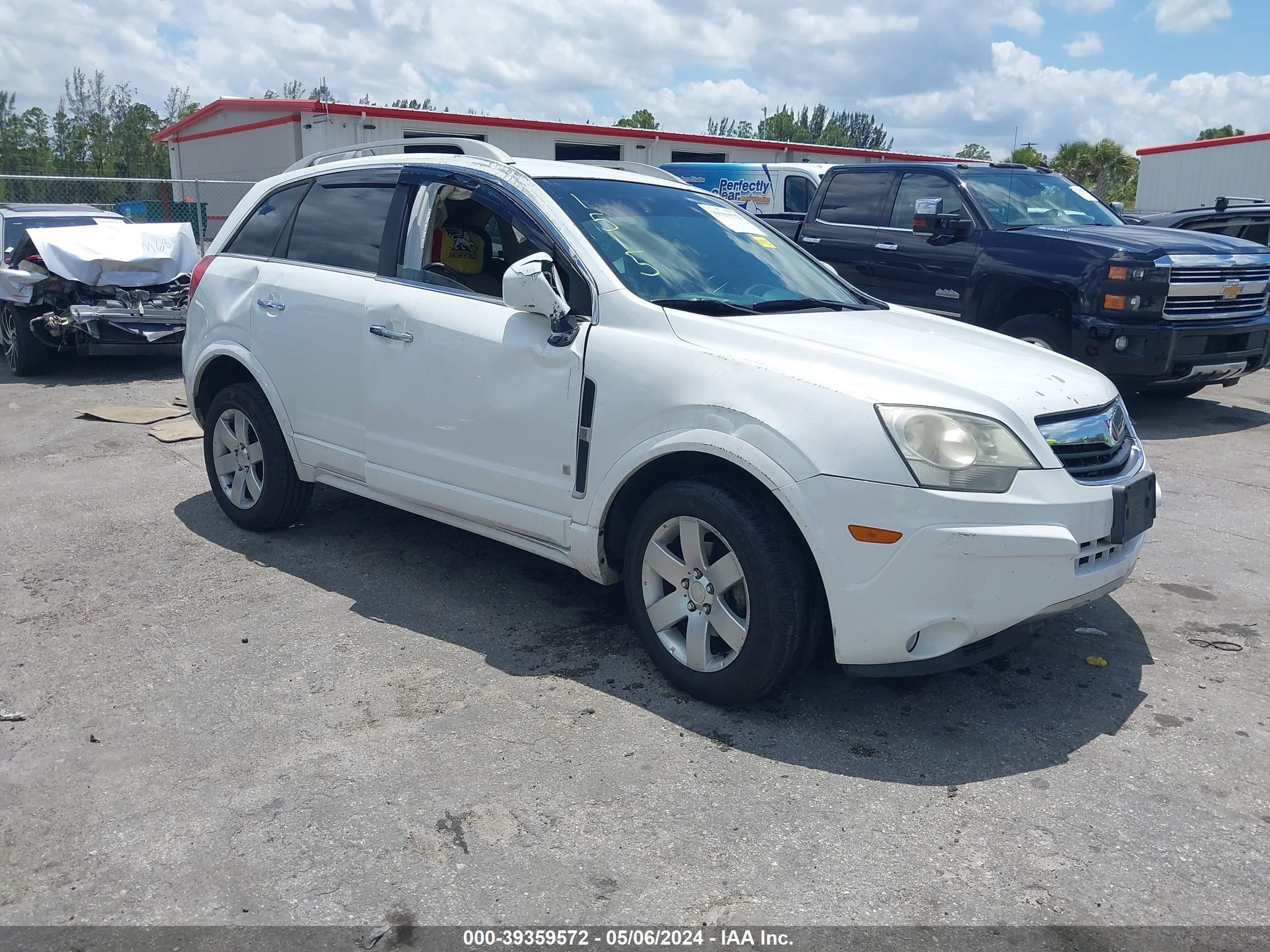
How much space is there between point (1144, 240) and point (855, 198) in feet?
9.11

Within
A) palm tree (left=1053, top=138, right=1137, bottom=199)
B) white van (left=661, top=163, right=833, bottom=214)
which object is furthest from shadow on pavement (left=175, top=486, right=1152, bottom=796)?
palm tree (left=1053, top=138, right=1137, bottom=199)

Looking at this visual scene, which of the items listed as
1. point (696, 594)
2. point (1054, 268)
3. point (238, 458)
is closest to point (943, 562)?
point (696, 594)

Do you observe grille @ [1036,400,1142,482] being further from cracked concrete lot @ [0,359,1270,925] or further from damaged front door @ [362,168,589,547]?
damaged front door @ [362,168,589,547]

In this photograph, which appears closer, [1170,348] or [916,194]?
[1170,348]

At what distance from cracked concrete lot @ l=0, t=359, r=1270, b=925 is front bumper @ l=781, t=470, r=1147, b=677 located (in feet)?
1.37

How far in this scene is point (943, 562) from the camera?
325 cm

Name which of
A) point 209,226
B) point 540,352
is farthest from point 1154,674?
point 209,226

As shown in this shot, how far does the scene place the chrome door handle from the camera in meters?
4.54

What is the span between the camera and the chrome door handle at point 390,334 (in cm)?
454

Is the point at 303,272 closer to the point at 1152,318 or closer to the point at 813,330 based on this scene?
the point at 813,330

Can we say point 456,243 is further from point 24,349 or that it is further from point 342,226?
point 24,349

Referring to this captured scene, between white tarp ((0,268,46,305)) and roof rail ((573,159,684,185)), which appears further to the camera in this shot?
white tarp ((0,268,46,305))

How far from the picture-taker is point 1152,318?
7.92 meters

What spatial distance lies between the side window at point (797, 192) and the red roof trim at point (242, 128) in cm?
1020
